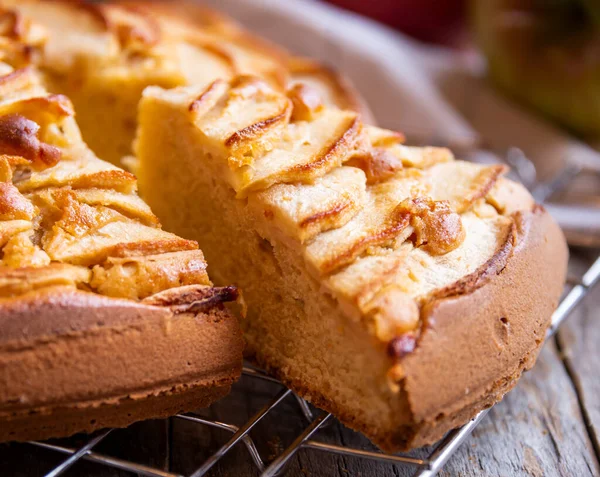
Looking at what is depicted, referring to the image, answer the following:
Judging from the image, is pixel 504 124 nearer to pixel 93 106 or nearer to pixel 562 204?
pixel 562 204

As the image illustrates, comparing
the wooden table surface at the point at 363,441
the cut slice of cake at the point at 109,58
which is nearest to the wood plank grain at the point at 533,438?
the wooden table surface at the point at 363,441

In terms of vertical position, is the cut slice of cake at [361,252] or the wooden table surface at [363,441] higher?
the cut slice of cake at [361,252]

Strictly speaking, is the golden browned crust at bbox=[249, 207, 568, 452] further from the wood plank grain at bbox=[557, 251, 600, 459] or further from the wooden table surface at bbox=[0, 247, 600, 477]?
the wood plank grain at bbox=[557, 251, 600, 459]

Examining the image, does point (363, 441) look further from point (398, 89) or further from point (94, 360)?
point (398, 89)

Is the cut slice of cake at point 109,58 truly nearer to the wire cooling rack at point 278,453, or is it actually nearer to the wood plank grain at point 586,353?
the wire cooling rack at point 278,453

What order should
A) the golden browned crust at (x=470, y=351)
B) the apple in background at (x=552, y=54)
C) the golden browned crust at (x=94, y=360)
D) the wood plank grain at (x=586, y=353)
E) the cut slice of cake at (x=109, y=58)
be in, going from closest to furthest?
the golden browned crust at (x=94, y=360)
the golden browned crust at (x=470, y=351)
the wood plank grain at (x=586, y=353)
the cut slice of cake at (x=109, y=58)
the apple in background at (x=552, y=54)

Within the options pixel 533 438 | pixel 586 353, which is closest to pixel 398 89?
pixel 586 353

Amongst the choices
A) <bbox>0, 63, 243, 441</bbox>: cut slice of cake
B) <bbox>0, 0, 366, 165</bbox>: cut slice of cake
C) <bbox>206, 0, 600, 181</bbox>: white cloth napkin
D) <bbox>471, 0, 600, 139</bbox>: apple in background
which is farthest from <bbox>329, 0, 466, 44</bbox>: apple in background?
<bbox>0, 63, 243, 441</bbox>: cut slice of cake
